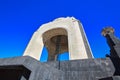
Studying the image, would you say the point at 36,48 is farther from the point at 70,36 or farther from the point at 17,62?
the point at 17,62

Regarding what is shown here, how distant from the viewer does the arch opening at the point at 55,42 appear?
11.6m

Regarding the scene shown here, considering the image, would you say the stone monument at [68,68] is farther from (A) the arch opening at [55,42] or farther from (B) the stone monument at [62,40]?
(A) the arch opening at [55,42]

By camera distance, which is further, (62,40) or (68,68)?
(62,40)

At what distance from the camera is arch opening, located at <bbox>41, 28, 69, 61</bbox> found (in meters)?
11.6

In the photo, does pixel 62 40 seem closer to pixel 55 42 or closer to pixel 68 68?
pixel 55 42

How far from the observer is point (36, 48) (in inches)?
393

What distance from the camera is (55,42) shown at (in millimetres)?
12844

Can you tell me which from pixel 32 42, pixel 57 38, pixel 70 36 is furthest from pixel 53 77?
pixel 57 38

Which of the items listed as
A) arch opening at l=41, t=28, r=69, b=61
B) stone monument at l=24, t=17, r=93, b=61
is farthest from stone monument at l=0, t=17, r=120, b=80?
arch opening at l=41, t=28, r=69, b=61

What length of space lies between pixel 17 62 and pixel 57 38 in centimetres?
802

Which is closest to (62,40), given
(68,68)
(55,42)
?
(55,42)

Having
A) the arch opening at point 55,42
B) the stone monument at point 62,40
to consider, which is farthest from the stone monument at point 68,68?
the arch opening at point 55,42

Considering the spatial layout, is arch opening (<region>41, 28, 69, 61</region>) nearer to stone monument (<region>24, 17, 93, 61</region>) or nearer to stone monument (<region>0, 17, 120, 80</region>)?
stone monument (<region>24, 17, 93, 61</region>)

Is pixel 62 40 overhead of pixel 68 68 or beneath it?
overhead
